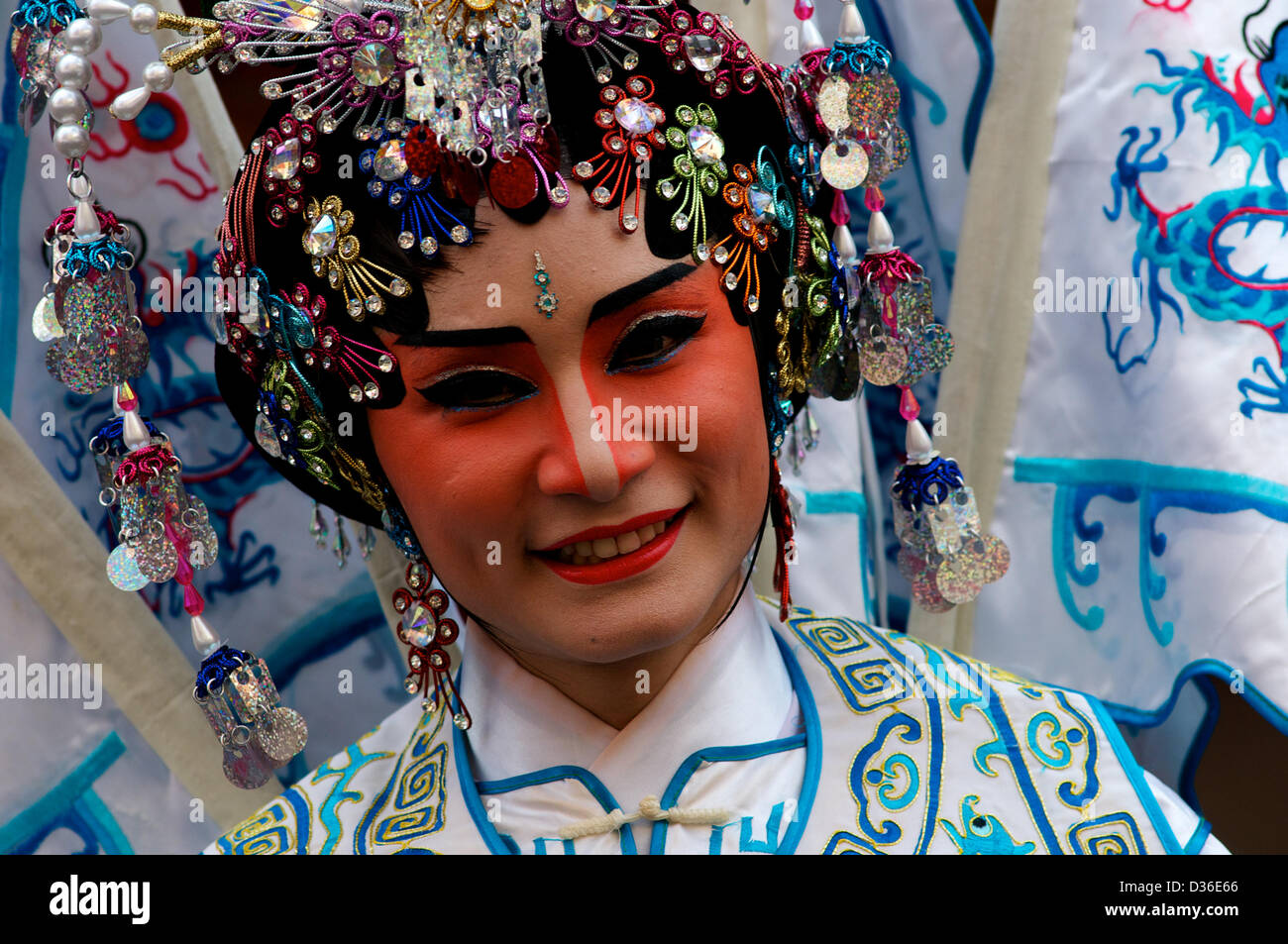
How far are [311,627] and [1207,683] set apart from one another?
1473 mm

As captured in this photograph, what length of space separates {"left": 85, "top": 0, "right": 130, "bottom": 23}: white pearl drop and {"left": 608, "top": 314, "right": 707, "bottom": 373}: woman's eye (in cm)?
68

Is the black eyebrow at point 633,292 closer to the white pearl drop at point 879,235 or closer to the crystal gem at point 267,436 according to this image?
the white pearl drop at point 879,235

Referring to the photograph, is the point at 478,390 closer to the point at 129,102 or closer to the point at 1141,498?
the point at 129,102

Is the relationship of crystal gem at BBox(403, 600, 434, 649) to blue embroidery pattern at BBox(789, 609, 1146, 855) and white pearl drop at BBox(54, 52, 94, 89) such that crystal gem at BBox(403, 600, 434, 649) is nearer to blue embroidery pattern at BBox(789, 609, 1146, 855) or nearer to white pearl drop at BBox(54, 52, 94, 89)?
blue embroidery pattern at BBox(789, 609, 1146, 855)

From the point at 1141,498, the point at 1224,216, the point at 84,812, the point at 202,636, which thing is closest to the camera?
the point at 202,636

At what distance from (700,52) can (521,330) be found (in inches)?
15.7

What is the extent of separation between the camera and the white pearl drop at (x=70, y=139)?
5.06 feet

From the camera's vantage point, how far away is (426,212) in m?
1.51

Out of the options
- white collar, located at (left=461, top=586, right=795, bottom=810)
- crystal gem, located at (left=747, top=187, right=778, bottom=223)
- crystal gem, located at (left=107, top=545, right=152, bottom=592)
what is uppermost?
crystal gem, located at (left=747, top=187, right=778, bottom=223)

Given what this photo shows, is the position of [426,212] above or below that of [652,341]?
above

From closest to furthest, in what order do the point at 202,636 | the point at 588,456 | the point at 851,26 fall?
the point at 588,456 → the point at 851,26 → the point at 202,636

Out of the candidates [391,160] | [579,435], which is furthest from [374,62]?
[579,435]

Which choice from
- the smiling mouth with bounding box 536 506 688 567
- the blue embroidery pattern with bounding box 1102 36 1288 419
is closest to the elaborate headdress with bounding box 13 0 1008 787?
the smiling mouth with bounding box 536 506 688 567

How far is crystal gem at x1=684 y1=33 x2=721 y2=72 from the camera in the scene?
5.21 ft
